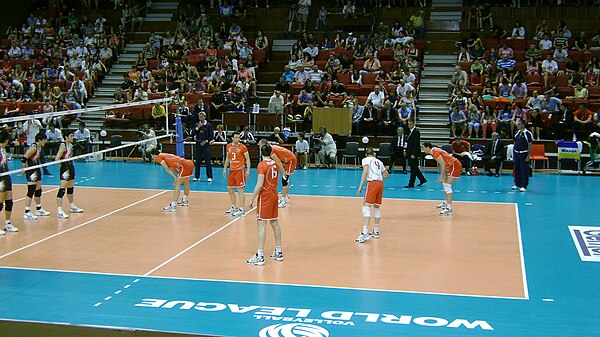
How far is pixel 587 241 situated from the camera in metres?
15.5

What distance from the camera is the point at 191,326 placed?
10148 millimetres

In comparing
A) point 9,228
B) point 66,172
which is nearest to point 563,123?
point 66,172

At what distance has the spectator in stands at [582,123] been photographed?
2664 centimetres

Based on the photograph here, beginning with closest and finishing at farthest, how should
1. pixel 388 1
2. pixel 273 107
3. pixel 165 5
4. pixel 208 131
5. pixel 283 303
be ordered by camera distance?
pixel 283 303 → pixel 208 131 → pixel 273 107 → pixel 388 1 → pixel 165 5

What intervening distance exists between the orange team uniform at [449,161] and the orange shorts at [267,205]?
602 centimetres

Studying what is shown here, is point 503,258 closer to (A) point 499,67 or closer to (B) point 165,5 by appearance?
(A) point 499,67

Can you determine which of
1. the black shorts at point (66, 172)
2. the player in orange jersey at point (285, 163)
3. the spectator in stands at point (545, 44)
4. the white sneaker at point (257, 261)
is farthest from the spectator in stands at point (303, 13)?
the white sneaker at point (257, 261)

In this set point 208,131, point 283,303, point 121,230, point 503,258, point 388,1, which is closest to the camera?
point 283,303

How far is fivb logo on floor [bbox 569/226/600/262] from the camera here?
46.8 ft

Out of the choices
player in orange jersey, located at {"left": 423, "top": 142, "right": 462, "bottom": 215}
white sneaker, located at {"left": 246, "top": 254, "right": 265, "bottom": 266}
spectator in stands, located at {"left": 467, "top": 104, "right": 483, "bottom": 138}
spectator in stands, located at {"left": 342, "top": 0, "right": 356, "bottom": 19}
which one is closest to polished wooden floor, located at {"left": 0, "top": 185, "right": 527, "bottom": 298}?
white sneaker, located at {"left": 246, "top": 254, "right": 265, "bottom": 266}

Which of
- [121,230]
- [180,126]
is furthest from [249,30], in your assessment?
[121,230]

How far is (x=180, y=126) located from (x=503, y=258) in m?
14.2

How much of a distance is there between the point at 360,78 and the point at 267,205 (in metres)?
18.1

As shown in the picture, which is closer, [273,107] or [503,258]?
[503,258]
